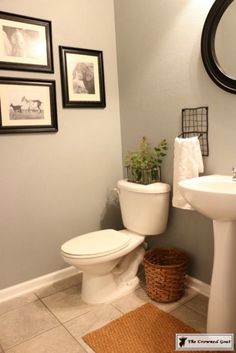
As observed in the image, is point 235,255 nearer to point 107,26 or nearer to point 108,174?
point 108,174

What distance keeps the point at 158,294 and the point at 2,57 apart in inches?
70.3

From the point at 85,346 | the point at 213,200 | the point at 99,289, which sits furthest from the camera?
the point at 99,289

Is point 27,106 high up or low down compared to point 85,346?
up

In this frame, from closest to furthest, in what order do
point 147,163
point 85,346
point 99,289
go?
1. point 85,346
2. point 99,289
3. point 147,163

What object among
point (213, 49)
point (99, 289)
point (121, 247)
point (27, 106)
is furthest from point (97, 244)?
point (213, 49)

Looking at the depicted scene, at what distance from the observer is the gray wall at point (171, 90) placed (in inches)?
67.0

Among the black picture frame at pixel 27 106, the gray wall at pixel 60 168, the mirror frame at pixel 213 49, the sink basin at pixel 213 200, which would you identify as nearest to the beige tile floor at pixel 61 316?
the gray wall at pixel 60 168

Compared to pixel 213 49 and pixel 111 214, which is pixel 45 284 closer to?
pixel 111 214

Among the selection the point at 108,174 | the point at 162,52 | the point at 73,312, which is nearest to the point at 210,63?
the point at 162,52

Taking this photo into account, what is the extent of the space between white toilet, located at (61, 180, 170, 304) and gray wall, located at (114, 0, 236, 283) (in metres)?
0.18

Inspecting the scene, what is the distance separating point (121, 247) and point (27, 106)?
1.11m

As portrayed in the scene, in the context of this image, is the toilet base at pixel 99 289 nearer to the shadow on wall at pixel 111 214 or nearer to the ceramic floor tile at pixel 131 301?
the ceramic floor tile at pixel 131 301

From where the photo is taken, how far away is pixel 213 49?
5.42ft

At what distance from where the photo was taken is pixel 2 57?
6.09ft
